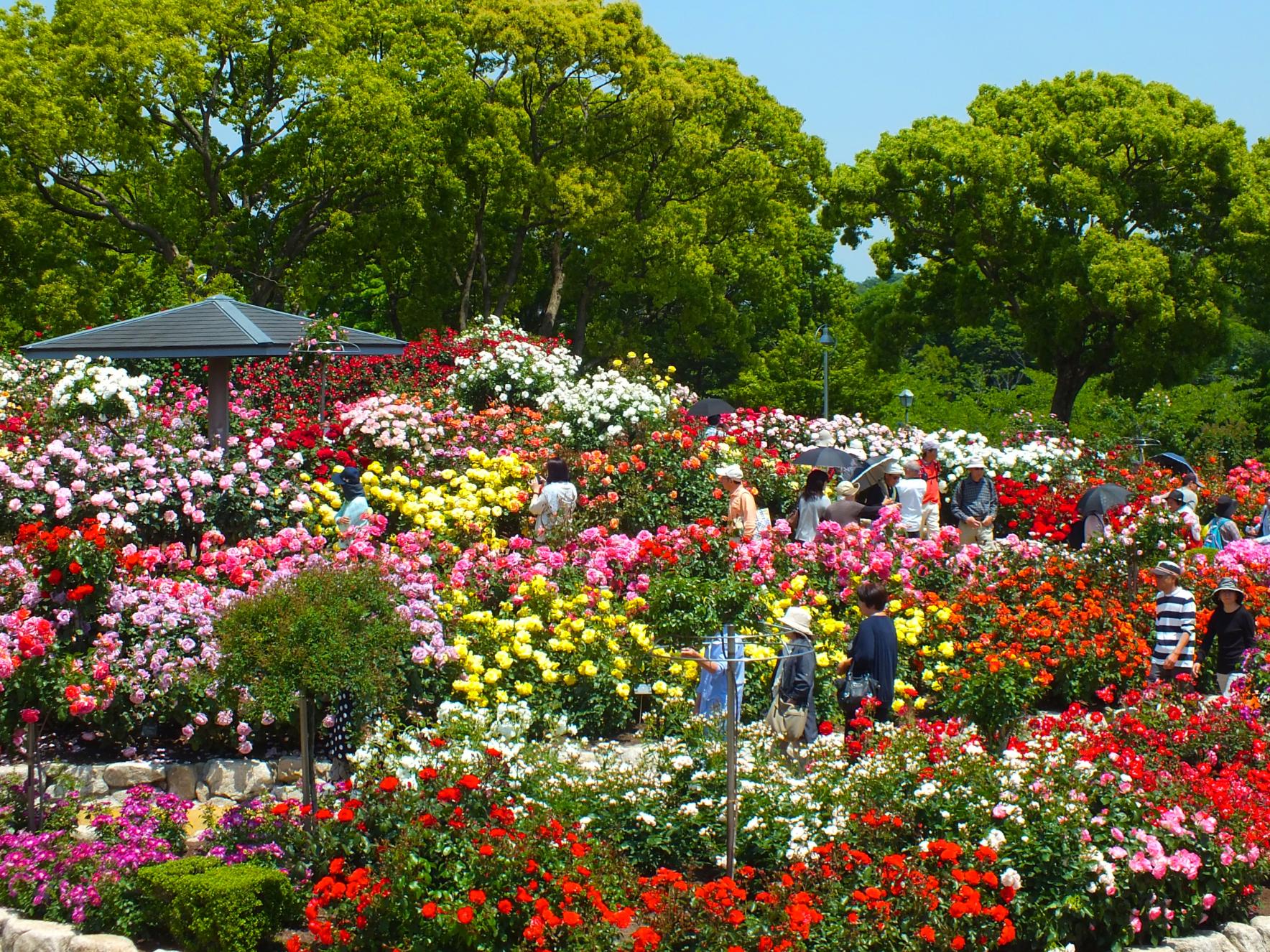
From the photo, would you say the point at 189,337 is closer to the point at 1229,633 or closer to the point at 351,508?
the point at 351,508

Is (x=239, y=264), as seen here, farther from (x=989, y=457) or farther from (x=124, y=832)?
(x=124, y=832)

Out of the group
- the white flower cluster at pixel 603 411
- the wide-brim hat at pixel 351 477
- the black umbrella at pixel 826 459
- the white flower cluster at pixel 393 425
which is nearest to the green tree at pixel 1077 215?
the black umbrella at pixel 826 459

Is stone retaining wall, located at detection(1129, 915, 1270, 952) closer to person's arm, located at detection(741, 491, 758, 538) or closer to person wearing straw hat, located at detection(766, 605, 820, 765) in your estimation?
person wearing straw hat, located at detection(766, 605, 820, 765)

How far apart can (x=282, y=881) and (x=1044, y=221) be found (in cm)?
2373

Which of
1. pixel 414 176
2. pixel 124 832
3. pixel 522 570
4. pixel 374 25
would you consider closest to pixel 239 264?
pixel 414 176

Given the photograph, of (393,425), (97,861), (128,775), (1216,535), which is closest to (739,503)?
(393,425)

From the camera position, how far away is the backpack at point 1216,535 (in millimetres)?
10844

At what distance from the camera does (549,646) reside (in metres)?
7.49

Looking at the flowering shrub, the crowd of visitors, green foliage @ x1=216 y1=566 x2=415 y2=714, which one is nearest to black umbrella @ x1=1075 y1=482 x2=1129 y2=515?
the crowd of visitors

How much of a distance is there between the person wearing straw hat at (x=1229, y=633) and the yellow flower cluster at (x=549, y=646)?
3478 millimetres

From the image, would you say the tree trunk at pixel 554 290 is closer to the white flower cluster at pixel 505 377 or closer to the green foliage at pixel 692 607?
the white flower cluster at pixel 505 377

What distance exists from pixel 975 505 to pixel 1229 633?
12.4 feet

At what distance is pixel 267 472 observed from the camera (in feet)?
30.7

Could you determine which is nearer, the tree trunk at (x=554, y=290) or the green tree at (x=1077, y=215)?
the green tree at (x=1077, y=215)
